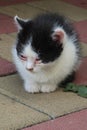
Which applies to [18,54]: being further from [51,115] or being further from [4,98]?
[51,115]

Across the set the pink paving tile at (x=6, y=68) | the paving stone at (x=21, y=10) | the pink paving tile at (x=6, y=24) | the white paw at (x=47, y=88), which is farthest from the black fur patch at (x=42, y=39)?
the paving stone at (x=21, y=10)

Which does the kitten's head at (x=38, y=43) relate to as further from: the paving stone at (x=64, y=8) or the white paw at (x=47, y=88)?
the paving stone at (x=64, y=8)

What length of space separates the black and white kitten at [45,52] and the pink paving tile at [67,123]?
489 millimetres

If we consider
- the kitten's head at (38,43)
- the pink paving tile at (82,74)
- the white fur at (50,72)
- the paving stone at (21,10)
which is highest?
the kitten's head at (38,43)

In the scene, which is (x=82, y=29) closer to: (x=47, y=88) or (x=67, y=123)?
(x=47, y=88)

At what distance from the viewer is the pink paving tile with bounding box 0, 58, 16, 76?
14.2 ft

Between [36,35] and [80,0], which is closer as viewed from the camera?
[36,35]

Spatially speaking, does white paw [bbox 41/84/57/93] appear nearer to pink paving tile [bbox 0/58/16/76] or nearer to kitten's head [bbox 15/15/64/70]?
kitten's head [bbox 15/15/64/70]

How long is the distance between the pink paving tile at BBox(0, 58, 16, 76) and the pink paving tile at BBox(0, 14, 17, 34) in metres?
1.10

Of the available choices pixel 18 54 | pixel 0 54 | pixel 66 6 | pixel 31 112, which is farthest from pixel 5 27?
pixel 31 112

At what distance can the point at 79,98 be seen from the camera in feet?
12.6

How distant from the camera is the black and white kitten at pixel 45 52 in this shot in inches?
142

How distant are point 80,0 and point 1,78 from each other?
12.4 feet

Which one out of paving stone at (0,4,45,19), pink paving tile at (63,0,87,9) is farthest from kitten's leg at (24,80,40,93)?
pink paving tile at (63,0,87,9)
